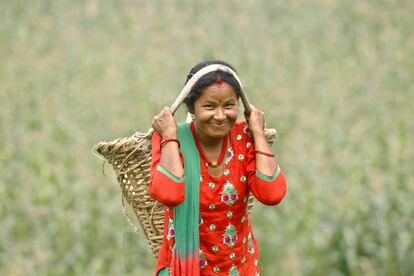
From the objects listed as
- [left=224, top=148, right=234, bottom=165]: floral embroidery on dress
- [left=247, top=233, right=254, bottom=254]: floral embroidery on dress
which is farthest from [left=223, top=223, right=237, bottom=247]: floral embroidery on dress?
[left=224, top=148, right=234, bottom=165]: floral embroidery on dress

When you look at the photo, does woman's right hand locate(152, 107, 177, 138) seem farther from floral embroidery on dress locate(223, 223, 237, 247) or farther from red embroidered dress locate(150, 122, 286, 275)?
floral embroidery on dress locate(223, 223, 237, 247)

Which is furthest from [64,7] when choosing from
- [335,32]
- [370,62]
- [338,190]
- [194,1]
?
[338,190]

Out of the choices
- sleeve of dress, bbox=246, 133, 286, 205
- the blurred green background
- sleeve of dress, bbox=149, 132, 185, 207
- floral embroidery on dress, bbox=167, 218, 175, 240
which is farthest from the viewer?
the blurred green background

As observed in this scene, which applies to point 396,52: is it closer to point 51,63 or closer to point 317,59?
point 317,59

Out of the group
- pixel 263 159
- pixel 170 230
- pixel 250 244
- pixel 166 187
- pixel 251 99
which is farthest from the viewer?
pixel 251 99

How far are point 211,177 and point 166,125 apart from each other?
0.26 metres

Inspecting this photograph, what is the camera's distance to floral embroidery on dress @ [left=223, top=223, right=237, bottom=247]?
9.01 feet

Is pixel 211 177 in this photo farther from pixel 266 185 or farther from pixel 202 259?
pixel 202 259

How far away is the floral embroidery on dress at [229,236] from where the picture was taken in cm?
275

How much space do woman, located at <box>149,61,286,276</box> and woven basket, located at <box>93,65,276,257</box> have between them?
75 millimetres

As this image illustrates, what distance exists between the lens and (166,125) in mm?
2668

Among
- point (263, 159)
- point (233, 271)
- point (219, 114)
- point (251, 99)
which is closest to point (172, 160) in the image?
point (219, 114)

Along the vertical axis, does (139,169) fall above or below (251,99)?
above

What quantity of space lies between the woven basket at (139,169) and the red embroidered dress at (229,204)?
0.13 m
